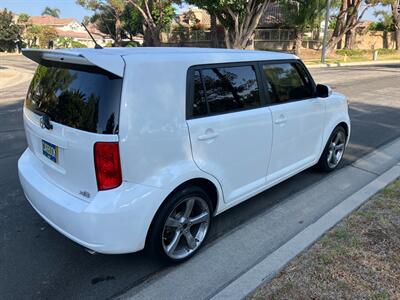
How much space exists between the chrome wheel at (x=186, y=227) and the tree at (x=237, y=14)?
2323cm

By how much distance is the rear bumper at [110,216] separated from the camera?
2635mm

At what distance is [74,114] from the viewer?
9.06 feet

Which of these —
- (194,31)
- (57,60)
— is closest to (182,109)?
(57,60)

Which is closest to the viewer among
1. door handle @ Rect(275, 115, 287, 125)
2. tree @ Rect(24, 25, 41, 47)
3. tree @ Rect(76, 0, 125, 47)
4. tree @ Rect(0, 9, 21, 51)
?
door handle @ Rect(275, 115, 287, 125)

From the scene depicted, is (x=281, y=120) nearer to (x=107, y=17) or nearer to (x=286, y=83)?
(x=286, y=83)

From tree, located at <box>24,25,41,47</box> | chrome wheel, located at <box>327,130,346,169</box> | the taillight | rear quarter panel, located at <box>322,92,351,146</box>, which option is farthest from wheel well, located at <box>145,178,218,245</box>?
tree, located at <box>24,25,41,47</box>

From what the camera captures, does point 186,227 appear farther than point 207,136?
Yes

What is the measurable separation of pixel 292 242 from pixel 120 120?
1.87 meters

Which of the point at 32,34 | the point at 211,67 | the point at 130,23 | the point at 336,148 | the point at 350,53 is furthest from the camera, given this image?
the point at 32,34

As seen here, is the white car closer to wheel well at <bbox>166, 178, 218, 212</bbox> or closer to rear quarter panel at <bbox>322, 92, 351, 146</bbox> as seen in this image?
wheel well at <bbox>166, 178, 218, 212</bbox>

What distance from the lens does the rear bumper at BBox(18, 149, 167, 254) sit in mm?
2635

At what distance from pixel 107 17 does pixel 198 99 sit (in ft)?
207

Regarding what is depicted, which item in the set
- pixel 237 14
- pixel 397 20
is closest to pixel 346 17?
pixel 397 20

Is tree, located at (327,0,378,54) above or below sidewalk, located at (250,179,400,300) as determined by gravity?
above
